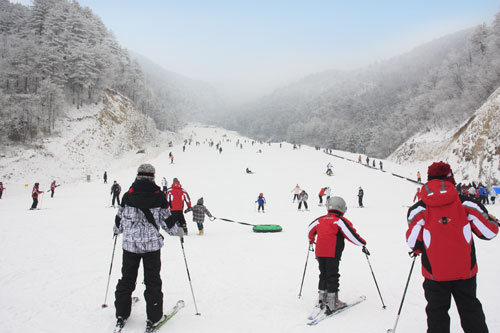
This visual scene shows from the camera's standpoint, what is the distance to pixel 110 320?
3852 mm

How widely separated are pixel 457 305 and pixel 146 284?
3529 mm

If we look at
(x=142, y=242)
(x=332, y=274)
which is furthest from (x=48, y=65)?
(x=332, y=274)

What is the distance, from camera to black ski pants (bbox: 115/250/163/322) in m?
3.57

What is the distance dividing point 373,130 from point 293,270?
314ft

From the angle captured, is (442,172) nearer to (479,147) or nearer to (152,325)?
(152,325)

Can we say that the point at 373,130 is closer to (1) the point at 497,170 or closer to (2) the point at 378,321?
(1) the point at 497,170

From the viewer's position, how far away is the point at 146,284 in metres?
3.59

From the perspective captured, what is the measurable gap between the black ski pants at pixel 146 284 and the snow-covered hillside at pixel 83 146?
33.5m

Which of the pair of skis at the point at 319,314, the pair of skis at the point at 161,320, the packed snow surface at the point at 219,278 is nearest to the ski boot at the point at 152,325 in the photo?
the pair of skis at the point at 161,320

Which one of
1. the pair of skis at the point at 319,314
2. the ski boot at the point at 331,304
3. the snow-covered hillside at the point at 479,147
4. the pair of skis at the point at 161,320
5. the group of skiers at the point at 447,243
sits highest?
the snow-covered hillside at the point at 479,147

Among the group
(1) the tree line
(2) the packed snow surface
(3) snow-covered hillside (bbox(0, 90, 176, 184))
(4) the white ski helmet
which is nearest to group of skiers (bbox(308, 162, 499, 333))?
(2) the packed snow surface

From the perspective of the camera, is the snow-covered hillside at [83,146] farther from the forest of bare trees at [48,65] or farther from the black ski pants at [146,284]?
the black ski pants at [146,284]

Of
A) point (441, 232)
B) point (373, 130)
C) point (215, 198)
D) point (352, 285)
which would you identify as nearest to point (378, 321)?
point (352, 285)

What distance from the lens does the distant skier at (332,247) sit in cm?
402
